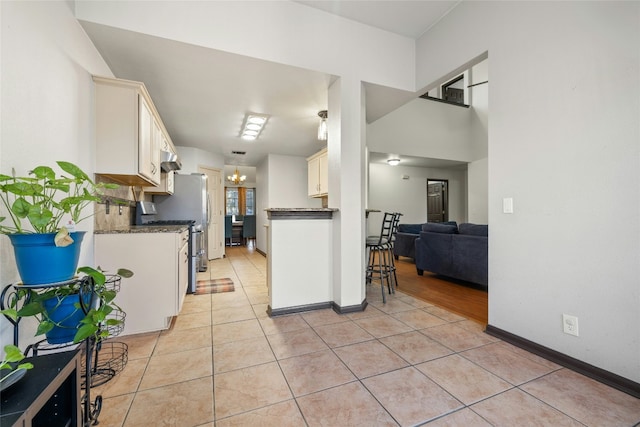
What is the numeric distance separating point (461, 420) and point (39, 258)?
203cm

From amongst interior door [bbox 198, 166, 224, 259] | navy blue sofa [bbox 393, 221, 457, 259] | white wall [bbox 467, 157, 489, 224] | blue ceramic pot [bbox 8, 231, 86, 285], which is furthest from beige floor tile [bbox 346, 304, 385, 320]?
white wall [bbox 467, 157, 489, 224]

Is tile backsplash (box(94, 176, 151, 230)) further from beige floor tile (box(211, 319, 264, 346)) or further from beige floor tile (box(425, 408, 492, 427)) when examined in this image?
beige floor tile (box(425, 408, 492, 427))

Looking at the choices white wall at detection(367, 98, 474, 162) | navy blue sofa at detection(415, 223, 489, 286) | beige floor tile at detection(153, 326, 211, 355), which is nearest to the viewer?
beige floor tile at detection(153, 326, 211, 355)

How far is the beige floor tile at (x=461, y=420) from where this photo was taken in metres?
1.30

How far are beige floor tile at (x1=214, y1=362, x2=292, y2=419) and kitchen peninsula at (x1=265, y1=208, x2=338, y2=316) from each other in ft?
3.11

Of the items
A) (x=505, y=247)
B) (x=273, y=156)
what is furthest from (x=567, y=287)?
(x=273, y=156)

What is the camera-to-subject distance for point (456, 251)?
146 inches

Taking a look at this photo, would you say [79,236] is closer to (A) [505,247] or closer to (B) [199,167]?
(A) [505,247]

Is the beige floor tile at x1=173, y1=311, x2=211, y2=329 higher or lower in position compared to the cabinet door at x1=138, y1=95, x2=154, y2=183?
lower

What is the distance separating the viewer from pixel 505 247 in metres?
2.15

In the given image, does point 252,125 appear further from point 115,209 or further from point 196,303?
point 196,303

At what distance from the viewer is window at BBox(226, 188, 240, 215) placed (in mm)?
11547

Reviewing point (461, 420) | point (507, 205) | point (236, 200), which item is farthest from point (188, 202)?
point (236, 200)

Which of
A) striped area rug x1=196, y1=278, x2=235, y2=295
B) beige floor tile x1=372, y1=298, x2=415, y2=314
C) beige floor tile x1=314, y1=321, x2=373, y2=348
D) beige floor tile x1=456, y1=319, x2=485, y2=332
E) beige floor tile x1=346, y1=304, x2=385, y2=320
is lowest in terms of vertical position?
beige floor tile x1=314, y1=321, x2=373, y2=348
